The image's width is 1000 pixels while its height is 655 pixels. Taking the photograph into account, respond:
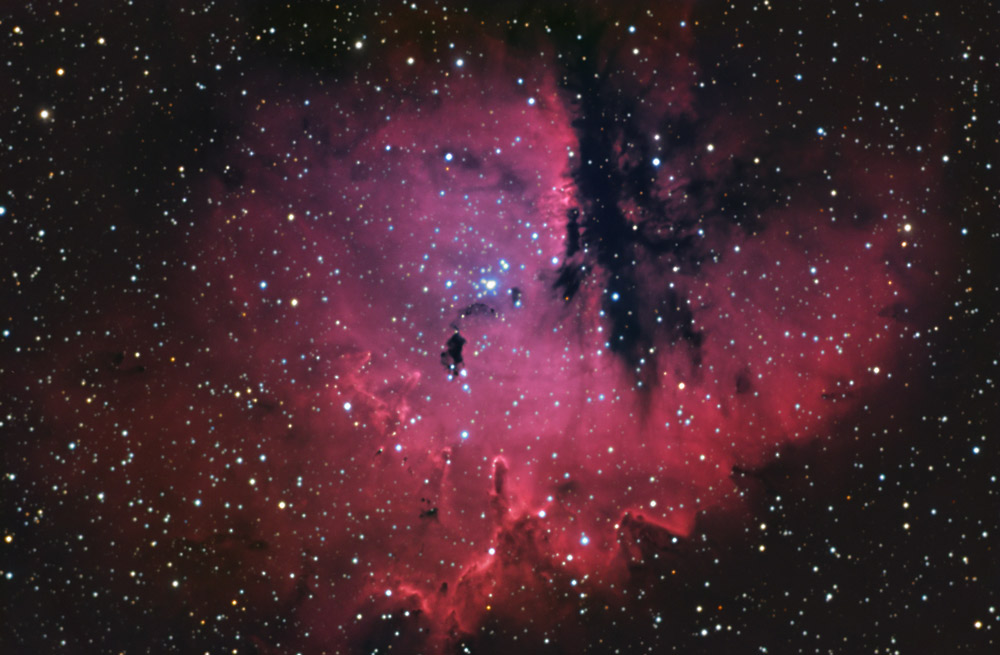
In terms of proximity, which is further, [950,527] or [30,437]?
[950,527]

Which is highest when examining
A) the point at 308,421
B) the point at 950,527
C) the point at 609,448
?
the point at 308,421

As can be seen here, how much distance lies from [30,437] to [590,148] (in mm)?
1383

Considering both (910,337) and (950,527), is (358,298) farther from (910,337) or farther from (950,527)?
(950,527)

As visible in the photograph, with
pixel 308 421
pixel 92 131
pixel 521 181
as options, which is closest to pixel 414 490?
pixel 308 421

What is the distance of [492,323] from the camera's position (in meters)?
1.03

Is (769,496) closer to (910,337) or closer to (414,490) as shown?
(910,337)

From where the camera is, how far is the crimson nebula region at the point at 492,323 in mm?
971

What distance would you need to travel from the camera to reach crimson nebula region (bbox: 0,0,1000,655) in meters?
0.97

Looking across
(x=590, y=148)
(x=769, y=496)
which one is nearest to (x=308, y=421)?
Answer: (x=590, y=148)

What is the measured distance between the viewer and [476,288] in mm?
1025

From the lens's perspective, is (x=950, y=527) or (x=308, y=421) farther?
(x=950, y=527)

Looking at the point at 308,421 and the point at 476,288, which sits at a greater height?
the point at 476,288

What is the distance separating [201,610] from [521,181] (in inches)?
47.6

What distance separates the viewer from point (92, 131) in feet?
3.17
